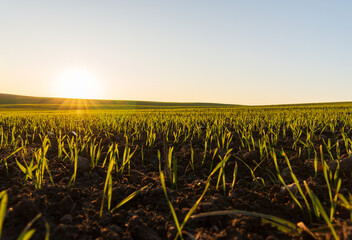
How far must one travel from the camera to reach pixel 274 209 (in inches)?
46.5

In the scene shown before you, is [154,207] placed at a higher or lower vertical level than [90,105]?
lower

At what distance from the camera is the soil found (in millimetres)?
973

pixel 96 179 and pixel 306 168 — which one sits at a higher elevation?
pixel 306 168

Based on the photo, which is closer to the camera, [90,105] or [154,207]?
[154,207]

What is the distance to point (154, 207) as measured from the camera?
1.25 metres

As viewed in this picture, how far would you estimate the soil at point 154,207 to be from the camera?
97 centimetres

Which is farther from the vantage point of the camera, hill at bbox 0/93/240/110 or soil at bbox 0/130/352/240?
hill at bbox 0/93/240/110

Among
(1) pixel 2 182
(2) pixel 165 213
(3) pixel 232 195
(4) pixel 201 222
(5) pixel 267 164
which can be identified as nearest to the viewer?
(4) pixel 201 222

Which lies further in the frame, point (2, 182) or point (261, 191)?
point (2, 182)

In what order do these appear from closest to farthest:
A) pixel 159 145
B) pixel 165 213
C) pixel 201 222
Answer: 1. pixel 201 222
2. pixel 165 213
3. pixel 159 145

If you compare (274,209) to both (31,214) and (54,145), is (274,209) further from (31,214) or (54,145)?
(54,145)

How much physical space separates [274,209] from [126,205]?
0.80 m

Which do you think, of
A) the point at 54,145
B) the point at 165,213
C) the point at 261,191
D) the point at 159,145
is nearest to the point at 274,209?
the point at 261,191

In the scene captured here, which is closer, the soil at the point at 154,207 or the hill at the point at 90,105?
the soil at the point at 154,207
